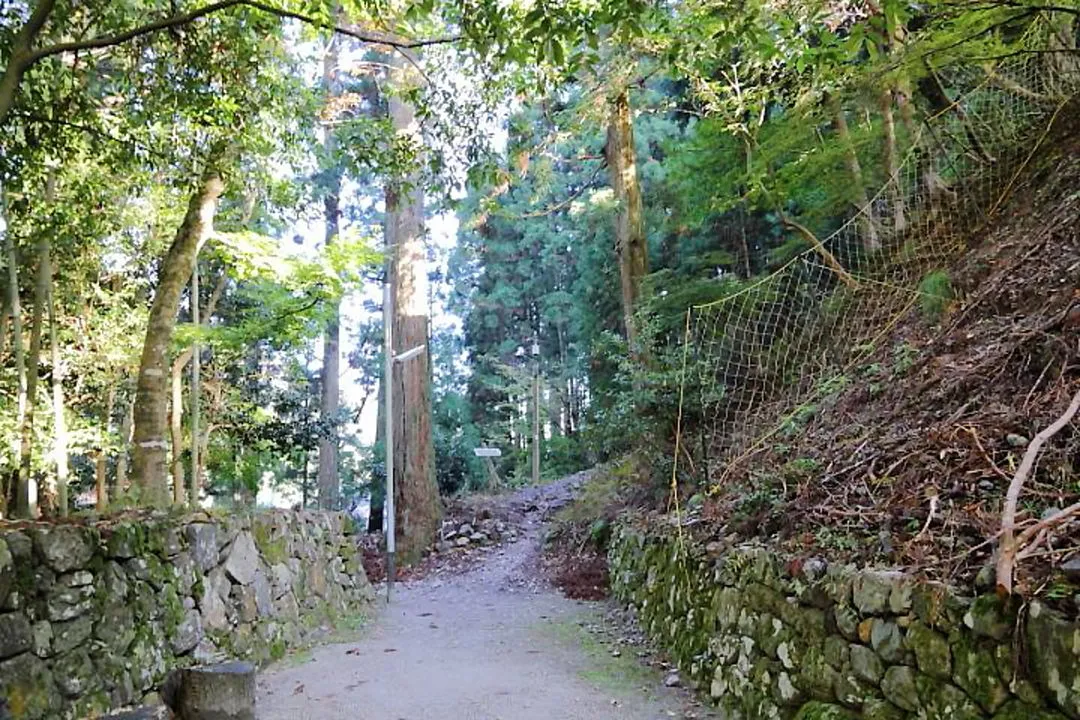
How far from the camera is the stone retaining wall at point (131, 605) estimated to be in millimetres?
3039

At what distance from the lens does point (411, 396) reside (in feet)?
34.3

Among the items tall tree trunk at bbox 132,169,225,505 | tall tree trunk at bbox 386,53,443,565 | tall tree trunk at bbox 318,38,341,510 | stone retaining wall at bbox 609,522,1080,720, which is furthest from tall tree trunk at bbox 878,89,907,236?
tall tree trunk at bbox 318,38,341,510

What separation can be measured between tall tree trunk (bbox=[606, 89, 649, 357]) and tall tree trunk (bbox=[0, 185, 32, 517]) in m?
5.69

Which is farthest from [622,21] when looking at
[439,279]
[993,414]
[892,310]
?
[439,279]

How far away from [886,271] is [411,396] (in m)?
6.68

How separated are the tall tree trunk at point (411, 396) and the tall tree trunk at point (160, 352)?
14.1ft

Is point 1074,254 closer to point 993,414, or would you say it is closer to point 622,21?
point 993,414

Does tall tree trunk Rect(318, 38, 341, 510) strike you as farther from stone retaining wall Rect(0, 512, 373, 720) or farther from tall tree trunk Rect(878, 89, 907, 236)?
tall tree trunk Rect(878, 89, 907, 236)

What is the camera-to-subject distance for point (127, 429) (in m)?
8.12

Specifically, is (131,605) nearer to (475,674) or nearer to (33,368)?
(475,674)

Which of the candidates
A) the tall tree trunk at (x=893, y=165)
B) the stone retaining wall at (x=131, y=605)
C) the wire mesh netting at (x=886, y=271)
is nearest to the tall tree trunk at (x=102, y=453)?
the stone retaining wall at (x=131, y=605)

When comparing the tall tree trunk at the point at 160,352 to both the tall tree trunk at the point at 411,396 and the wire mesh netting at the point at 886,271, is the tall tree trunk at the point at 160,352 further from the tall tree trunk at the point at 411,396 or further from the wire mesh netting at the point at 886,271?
the tall tree trunk at the point at 411,396

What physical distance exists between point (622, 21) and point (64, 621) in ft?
11.6

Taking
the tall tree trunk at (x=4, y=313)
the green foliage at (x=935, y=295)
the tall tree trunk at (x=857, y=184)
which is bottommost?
the green foliage at (x=935, y=295)
